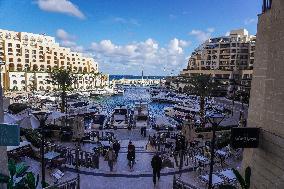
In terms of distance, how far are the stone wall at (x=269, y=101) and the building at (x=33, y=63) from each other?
83.5m

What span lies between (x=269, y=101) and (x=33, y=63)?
122 metres

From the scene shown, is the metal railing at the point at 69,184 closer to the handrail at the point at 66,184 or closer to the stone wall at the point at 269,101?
the handrail at the point at 66,184

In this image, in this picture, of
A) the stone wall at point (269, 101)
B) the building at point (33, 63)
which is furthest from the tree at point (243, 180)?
the building at point (33, 63)

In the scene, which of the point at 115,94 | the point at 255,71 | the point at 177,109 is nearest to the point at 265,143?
the point at 255,71

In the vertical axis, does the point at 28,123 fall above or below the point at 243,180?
above

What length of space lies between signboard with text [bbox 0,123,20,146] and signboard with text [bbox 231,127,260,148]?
753 cm

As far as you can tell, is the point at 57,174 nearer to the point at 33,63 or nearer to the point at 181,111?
the point at 181,111

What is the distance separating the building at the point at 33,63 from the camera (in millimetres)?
104400

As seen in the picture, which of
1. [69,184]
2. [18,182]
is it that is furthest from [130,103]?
[18,182]

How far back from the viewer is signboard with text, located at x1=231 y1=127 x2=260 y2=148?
35.4ft

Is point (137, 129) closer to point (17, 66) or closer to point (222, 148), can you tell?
point (222, 148)

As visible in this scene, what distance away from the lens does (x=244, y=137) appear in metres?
10.9

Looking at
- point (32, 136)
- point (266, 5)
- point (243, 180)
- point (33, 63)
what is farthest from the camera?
point (33, 63)

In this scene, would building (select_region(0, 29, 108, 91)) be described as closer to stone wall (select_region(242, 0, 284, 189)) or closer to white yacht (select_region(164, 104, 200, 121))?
white yacht (select_region(164, 104, 200, 121))
